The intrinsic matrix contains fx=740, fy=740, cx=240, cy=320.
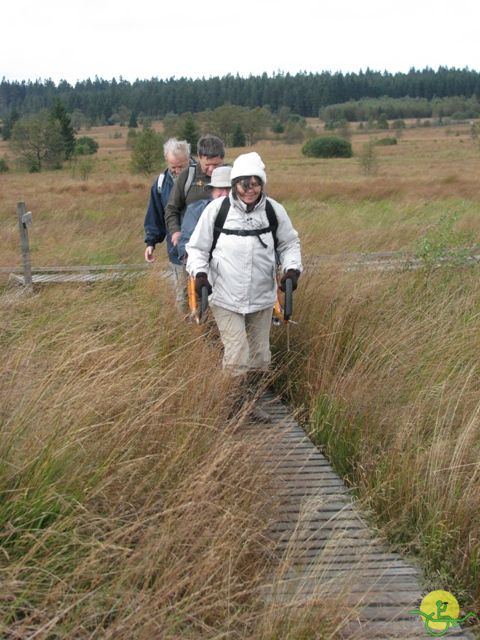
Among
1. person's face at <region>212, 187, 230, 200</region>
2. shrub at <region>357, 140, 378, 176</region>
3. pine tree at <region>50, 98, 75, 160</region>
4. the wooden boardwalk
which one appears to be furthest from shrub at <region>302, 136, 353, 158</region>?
the wooden boardwalk

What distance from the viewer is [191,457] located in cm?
316

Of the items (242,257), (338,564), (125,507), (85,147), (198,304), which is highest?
(242,257)

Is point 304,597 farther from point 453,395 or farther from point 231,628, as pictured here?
point 453,395

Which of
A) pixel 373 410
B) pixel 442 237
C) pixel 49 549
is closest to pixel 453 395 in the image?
pixel 373 410

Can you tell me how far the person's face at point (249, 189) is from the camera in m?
4.13

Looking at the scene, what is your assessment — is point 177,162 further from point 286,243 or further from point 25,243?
point 25,243

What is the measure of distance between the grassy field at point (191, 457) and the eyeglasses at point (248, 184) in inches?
38.7

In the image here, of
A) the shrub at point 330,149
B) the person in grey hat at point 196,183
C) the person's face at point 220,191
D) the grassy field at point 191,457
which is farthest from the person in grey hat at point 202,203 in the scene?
the shrub at point 330,149

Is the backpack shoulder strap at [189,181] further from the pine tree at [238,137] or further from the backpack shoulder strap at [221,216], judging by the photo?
the pine tree at [238,137]

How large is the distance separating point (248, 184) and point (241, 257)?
0.43 meters

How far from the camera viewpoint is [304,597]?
2.57 meters

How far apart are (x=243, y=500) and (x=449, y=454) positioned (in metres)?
1.10

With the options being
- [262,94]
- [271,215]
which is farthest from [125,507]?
[262,94]

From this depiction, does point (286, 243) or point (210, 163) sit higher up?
point (210, 163)
